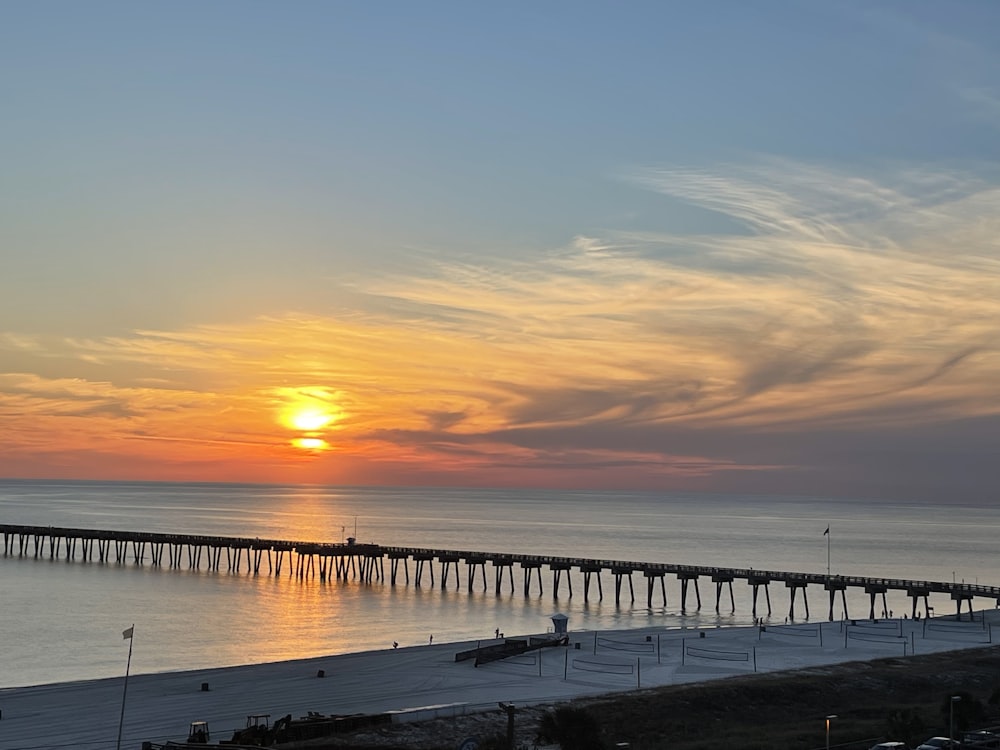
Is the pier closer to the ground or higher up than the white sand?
higher up

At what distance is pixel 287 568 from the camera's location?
138 meters

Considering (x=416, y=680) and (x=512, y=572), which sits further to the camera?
(x=512, y=572)

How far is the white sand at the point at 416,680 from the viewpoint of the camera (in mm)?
43688

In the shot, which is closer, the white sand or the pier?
the white sand

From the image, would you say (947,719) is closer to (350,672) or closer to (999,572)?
(350,672)

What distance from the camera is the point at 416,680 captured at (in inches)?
2126

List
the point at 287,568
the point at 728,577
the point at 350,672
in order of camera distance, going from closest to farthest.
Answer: the point at 350,672
the point at 728,577
the point at 287,568

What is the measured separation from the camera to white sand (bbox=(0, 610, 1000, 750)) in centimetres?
4369

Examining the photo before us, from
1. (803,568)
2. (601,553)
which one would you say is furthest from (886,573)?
(601,553)

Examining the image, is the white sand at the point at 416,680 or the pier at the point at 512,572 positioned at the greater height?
the pier at the point at 512,572

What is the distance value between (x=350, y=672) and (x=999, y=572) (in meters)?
123

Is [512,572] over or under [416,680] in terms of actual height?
over

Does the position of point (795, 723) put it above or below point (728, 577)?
below

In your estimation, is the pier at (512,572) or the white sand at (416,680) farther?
the pier at (512,572)
